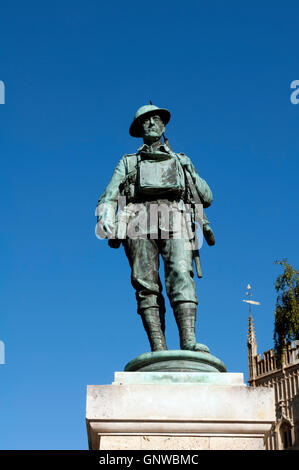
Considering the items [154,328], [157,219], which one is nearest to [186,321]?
[154,328]

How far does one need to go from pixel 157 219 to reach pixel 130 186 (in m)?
0.50

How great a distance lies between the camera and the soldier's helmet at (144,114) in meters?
7.04

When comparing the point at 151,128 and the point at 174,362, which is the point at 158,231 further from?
the point at 174,362

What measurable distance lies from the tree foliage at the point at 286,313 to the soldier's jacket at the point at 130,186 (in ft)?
74.0

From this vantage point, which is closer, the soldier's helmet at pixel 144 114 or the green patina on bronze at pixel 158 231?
the green patina on bronze at pixel 158 231

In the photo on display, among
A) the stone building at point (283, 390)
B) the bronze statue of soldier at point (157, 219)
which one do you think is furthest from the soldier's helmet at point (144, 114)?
the stone building at point (283, 390)

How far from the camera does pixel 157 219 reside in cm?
650

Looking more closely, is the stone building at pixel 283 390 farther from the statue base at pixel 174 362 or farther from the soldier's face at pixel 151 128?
the statue base at pixel 174 362

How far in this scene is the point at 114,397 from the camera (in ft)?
17.4

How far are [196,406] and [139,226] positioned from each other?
1.88 meters
